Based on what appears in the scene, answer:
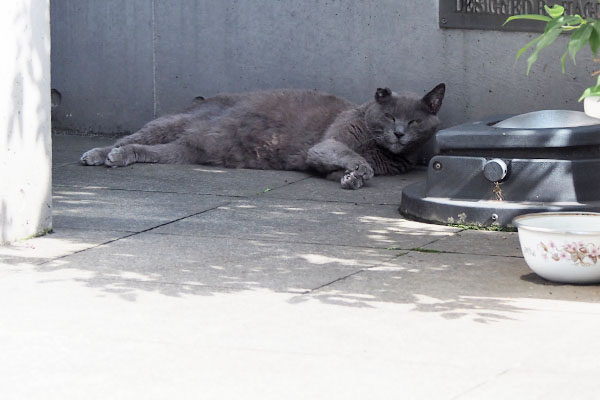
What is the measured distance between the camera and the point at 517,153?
6.14 meters

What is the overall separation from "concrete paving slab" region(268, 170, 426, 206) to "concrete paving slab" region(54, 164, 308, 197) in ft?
0.53

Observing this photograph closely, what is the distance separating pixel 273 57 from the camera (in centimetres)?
890

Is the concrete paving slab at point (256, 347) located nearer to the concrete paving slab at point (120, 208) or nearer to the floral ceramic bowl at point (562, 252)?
the floral ceramic bowl at point (562, 252)

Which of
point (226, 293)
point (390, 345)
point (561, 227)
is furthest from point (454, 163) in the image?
point (390, 345)

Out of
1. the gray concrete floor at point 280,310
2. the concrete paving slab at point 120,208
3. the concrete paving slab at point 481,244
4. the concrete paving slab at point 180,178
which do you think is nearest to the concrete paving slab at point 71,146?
the concrete paving slab at point 180,178

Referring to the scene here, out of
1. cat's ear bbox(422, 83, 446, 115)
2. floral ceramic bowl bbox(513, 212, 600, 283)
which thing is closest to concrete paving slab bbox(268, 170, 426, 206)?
cat's ear bbox(422, 83, 446, 115)

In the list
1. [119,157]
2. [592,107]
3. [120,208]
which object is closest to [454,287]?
[592,107]

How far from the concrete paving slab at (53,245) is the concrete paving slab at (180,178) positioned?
1.43 m

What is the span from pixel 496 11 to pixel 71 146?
377 centimetres

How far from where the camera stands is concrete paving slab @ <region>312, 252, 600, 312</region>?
14.8ft

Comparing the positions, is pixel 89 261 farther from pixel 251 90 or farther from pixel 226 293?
pixel 251 90

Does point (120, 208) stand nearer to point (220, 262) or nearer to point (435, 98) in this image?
point (220, 262)

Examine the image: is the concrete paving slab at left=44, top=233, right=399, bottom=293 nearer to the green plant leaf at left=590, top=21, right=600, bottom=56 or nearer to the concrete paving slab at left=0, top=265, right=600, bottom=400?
the concrete paving slab at left=0, top=265, right=600, bottom=400

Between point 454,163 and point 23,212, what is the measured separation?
2.50 metres
